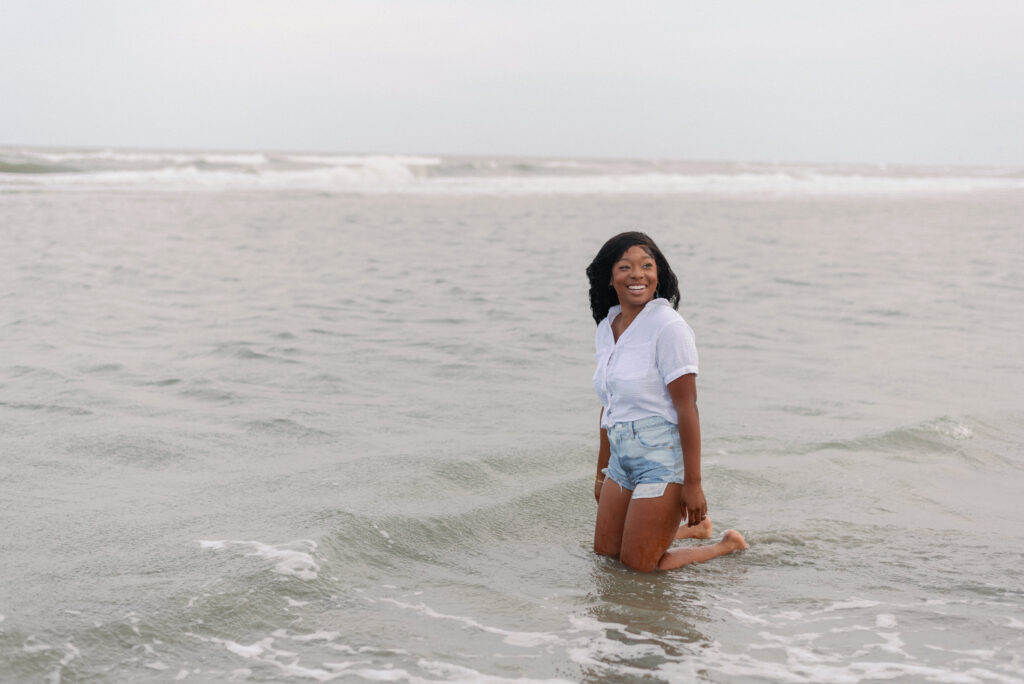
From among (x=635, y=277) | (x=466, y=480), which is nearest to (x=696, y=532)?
(x=635, y=277)

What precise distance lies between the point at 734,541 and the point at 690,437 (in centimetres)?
78

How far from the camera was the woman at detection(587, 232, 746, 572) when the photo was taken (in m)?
4.16

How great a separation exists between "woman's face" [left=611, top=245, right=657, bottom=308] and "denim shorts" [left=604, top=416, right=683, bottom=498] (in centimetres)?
53

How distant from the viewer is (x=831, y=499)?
543 centimetres

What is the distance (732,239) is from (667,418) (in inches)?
644

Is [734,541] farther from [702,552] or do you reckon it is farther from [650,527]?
[650,527]

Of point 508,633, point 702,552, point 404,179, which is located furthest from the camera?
point 404,179

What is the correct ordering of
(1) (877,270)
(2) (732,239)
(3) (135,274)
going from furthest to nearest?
(2) (732,239)
(1) (877,270)
(3) (135,274)

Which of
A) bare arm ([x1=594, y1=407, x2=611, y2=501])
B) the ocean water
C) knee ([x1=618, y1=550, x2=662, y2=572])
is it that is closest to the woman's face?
bare arm ([x1=594, y1=407, x2=611, y2=501])

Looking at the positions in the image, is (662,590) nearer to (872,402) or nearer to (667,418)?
(667,418)

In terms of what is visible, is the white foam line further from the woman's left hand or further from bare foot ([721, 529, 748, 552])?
bare foot ([721, 529, 748, 552])

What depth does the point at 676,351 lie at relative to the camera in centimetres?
412

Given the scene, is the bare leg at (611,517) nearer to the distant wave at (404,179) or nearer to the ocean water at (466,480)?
the ocean water at (466,480)

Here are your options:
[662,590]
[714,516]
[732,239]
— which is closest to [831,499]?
[714,516]
